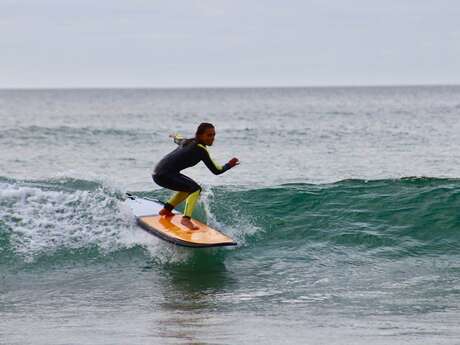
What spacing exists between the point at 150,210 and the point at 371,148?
64.9 ft

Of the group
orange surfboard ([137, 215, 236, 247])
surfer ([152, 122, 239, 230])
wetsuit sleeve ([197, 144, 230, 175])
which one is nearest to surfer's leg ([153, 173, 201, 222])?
surfer ([152, 122, 239, 230])

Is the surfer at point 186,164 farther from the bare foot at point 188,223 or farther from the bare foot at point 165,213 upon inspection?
the bare foot at point 165,213

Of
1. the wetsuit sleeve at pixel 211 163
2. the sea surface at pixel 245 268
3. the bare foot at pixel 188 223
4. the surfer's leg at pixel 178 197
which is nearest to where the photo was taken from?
the sea surface at pixel 245 268

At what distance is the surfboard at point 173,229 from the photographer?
10375 mm

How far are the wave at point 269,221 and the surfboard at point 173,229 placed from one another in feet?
0.66

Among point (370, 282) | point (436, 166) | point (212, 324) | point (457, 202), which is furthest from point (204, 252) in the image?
point (436, 166)

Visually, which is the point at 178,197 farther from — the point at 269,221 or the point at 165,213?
the point at 269,221

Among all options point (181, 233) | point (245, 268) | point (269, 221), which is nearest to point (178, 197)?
point (181, 233)

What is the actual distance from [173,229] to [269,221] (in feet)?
9.63

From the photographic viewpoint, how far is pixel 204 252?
11062 millimetres

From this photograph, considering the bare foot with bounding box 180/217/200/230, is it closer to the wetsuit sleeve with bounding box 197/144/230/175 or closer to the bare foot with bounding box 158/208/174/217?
the bare foot with bounding box 158/208/174/217

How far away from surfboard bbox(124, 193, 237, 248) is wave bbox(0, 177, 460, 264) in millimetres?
201

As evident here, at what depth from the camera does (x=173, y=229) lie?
10922 millimetres

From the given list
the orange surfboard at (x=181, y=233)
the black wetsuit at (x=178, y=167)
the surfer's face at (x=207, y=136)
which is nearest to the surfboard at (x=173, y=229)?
the orange surfboard at (x=181, y=233)
